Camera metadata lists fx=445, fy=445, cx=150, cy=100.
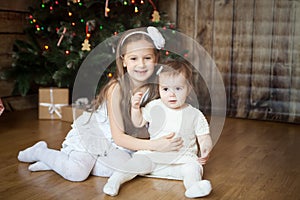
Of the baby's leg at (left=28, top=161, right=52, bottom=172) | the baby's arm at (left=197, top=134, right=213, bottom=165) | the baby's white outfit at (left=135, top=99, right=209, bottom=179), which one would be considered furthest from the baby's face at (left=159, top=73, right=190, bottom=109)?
the baby's leg at (left=28, top=161, right=52, bottom=172)

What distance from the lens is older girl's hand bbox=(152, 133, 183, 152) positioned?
5.02 ft

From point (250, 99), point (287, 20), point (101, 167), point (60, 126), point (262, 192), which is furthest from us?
point (250, 99)

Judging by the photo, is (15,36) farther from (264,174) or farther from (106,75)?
(264,174)

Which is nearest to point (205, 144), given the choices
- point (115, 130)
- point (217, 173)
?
point (217, 173)

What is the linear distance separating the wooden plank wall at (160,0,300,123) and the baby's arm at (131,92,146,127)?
1.50 metres

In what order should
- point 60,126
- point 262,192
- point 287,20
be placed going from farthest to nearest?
point 287,20
point 60,126
point 262,192

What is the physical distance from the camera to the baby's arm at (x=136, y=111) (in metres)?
1.54

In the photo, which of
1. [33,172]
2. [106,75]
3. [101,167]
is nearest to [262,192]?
[101,167]

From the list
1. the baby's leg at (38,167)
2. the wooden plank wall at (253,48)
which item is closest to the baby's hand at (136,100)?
the baby's leg at (38,167)

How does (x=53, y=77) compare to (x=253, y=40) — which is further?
(x=253, y=40)

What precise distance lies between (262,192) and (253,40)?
1542 mm

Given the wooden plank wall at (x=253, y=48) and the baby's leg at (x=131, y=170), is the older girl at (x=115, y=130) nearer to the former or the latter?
the baby's leg at (x=131, y=170)

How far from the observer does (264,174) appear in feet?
5.63

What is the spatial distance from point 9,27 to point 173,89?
181 cm
